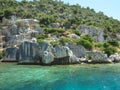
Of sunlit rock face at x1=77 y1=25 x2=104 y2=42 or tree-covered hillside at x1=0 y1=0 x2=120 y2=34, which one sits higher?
tree-covered hillside at x1=0 y1=0 x2=120 y2=34

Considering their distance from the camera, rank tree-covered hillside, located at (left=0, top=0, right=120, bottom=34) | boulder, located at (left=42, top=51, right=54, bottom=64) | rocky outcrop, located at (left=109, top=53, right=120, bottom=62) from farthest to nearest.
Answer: tree-covered hillside, located at (left=0, top=0, right=120, bottom=34) < rocky outcrop, located at (left=109, top=53, right=120, bottom=62) < boulder, located at (left=42, top=51, right=54, bottom=64)

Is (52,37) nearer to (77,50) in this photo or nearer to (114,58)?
(77,50)

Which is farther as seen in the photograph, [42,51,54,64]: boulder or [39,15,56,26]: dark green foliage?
[39,15,56,26]: dark green foliage

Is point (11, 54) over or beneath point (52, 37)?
beneath

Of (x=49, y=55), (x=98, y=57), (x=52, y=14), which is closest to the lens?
(x=49, y=55)

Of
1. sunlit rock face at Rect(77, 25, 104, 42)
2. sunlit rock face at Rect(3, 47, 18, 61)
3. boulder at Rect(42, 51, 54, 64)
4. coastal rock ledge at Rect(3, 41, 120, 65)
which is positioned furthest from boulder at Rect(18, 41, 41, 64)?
sunlit rock face at Rect(77, 25, 104, 42)

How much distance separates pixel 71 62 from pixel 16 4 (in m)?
64.4

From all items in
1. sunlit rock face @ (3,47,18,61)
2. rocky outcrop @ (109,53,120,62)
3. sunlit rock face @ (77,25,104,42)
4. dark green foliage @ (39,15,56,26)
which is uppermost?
dark green foliage @ (39,15,56,26)

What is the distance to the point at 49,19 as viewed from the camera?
321ft

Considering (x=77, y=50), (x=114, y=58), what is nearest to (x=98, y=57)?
(x=77, y=50)

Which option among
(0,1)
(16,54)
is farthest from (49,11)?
(16,54)

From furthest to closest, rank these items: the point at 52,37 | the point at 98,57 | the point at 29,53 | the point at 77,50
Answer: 1. the point at 52,37
2. the point at 77,50
3. the point at 98,57
4. the point at 29,53

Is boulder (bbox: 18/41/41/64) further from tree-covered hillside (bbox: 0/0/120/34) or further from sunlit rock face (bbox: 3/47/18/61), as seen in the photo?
tree-covered hillside (bbox: 0/0/120/34)

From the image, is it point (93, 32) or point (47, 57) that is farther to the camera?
point (93, 32)
